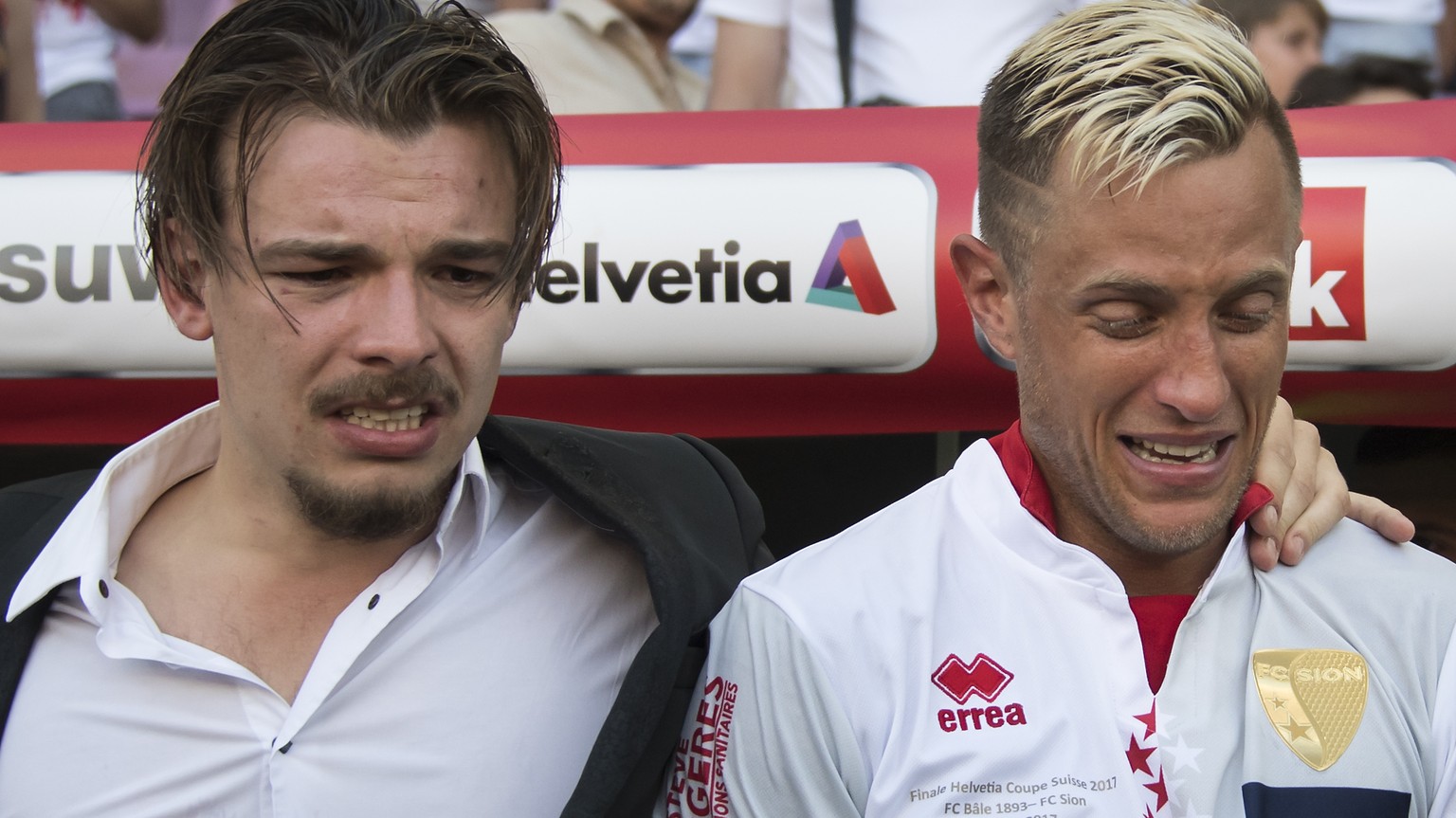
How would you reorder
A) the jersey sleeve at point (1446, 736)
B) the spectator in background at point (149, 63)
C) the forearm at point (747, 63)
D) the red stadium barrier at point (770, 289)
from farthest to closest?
the spectator in background at point (149, 63)
the forearm at point (747, 63)
the red stadium barrier at point (770, 289)
the jersey sleeve at point (1446, 736)

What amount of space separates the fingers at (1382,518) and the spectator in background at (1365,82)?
1601mm

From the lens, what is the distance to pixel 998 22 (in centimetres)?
315

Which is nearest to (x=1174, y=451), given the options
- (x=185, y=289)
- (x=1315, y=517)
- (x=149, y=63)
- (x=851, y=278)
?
(x=1315, y=517)

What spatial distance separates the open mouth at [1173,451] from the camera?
1600 millimetres

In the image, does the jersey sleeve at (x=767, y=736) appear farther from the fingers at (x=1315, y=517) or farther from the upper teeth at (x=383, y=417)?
the fingers at (x=1315, y=517)

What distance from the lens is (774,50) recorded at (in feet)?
11.1

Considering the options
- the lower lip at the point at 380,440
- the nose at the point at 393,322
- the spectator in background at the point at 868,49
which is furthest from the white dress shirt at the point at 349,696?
the spectator in background at the point at 868,49

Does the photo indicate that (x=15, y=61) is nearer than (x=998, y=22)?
No

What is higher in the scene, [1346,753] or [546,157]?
[546,157]

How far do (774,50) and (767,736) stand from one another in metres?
2.17

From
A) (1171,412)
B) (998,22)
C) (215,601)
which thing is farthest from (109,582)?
(998,22)

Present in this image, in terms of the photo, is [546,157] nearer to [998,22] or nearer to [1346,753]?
[1346,753]

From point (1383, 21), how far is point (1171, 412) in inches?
90.4

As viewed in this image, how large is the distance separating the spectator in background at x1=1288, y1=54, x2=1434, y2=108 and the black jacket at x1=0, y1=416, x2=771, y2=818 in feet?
5.92
